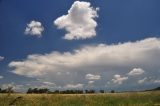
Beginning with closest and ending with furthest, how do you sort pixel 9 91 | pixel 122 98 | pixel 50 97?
1. pixel 9 91
2. pixel 50 97
3. pixel 122 98

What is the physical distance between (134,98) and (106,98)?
320 centimetres

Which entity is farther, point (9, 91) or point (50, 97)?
point (50, 97)

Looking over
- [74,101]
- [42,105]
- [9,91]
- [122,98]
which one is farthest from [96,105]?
[9,91]

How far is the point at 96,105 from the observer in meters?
27.0

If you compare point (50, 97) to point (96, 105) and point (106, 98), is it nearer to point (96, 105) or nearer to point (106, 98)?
point (96, 105)

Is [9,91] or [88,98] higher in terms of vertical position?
[88,98]

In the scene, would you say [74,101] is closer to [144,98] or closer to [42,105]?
[42,105]

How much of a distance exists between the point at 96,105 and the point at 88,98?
15.6 ft

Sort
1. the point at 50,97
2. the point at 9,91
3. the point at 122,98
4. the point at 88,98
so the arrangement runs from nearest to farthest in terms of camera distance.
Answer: the point at 9,91 < the point at 50,97 < the point at 88,98 < the point at 122,98

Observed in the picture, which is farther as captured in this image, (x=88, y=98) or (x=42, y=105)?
(x=88, y=98)

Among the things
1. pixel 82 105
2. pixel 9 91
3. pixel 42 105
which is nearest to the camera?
pixel 9 91

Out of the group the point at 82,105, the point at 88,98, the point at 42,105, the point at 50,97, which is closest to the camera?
the point at 42,105

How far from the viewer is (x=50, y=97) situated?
2936 centimetres

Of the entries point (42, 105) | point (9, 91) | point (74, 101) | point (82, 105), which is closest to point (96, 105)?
point (82, 105)
